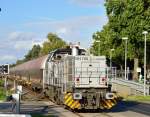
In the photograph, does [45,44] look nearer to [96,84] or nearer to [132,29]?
[132,29]

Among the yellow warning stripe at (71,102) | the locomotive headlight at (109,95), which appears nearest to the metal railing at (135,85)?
the locomotive headlight at (109,95)

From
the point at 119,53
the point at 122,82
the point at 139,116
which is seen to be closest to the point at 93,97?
the point at 139,116

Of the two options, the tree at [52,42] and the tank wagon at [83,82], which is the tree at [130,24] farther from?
the tree at [52,42]

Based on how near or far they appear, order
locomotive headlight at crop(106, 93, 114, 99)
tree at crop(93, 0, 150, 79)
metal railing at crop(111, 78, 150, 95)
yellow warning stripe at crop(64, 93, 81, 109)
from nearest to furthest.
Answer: locomotive headlight at crop(106, 93, 114, 99), yellow warning stripe at crop(64, 93, 81, 109), metal railing at crop(111, 78, 150, 95), tree at crop(93, 0, 150, 79)

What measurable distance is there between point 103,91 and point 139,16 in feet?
171

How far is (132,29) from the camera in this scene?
8100 centimetres

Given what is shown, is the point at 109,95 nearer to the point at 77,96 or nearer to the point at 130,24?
the point at 77,96

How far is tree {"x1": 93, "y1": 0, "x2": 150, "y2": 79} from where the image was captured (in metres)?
81.1

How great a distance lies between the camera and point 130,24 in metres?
81.2

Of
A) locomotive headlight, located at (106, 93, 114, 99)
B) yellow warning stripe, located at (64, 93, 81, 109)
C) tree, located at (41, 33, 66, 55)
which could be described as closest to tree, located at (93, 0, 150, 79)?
locomotive headlight, located at (106, 93, 114, 99)

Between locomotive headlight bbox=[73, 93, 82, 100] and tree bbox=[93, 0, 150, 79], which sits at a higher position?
tree bbox=[93, 0, 150, 79]

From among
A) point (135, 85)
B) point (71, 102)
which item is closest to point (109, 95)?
point (71, 102)

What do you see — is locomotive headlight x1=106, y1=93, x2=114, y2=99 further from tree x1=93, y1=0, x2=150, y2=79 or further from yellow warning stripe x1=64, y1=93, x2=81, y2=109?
tree x1=93, y1=0, x2=150, y2=79

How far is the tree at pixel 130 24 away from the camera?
266ft
